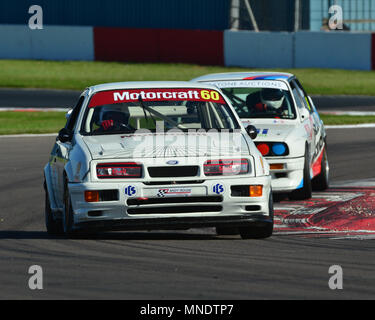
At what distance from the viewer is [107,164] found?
8703 mm

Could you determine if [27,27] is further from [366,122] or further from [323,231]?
[323,231]

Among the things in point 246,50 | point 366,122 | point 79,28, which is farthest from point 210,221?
point 79,28

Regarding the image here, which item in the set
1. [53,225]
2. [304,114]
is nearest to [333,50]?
[304,114]

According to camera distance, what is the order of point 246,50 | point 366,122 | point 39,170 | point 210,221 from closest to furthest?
point 210,221
point 39,170
point 366,122
point 246,50

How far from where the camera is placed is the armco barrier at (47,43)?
39531 mm

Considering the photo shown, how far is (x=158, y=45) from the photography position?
39062mm

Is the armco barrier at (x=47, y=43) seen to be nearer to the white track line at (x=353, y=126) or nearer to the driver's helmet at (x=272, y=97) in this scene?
the white track line at (x=353, y=126)

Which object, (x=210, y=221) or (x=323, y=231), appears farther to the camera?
(x=323, y=231)

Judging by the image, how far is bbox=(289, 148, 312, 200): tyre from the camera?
12.0 meters

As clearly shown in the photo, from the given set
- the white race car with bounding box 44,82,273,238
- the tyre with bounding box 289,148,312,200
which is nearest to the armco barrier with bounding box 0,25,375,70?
the tyre with bounding box 289,148,312,200

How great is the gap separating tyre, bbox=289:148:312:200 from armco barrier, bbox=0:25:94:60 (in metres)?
27.9

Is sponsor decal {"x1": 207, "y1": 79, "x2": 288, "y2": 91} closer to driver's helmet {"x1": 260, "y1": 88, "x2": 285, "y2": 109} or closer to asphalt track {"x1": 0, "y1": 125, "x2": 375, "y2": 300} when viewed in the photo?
driver's helmet {"x1": 260, "y1": 88, "x2": 285, "y2": 109}

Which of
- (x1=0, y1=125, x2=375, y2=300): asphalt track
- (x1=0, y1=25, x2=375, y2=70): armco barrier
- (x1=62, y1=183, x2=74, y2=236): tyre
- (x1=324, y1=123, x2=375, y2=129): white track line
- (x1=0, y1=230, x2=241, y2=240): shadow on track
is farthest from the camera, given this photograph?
(x1=0, y1=25, x2=375, y2=70): armco barrier

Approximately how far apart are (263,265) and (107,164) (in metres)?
1.71
